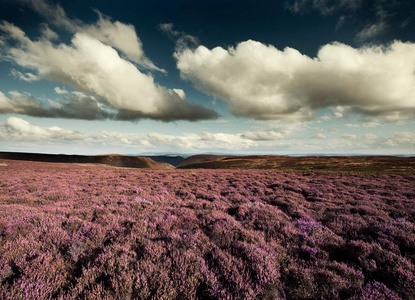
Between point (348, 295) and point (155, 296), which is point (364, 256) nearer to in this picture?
point (348, 295)

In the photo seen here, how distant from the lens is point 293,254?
4664 mm

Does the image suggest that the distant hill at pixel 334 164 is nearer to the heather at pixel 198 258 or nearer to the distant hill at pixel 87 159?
the heather at pixel 198 258

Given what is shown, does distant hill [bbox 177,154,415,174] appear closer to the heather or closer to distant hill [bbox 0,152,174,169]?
the heather

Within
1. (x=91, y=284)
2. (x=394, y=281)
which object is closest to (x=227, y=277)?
(x=91, y=284)

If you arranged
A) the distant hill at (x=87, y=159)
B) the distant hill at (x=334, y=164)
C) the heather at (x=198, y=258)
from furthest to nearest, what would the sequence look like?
the distant hill at (x=87, y=159), the distant hill at (x=334, y=164), the heather at (x=198, y=258)

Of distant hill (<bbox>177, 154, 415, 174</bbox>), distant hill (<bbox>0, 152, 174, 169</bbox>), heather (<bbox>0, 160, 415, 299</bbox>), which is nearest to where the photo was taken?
heather (<bbox>0, 160, 415, 299</bbox>)

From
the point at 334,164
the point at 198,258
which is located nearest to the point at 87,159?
the point at 334,164

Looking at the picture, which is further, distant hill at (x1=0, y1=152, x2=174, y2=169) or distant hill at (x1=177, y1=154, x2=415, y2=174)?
distant hill at (x1=0, y1=152, x2=174, y2=169)

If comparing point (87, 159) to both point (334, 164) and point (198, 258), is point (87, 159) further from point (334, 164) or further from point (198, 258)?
point (198, 258)

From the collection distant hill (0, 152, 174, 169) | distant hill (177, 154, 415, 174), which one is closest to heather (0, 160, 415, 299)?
distant hill (177, 154, 415, 174)

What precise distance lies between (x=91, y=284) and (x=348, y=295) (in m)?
4.99

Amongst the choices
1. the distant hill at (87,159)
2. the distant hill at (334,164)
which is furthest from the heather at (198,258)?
the distant hill at (87,159)

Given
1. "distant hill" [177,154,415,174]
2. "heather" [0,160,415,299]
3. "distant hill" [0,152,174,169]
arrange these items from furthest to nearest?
1. "distant hill" [0,152,174,169]
2. "distant hill" [177,154,415,174]
3. "heather" [0,160,415,299]

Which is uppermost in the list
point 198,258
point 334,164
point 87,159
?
point 198,258
